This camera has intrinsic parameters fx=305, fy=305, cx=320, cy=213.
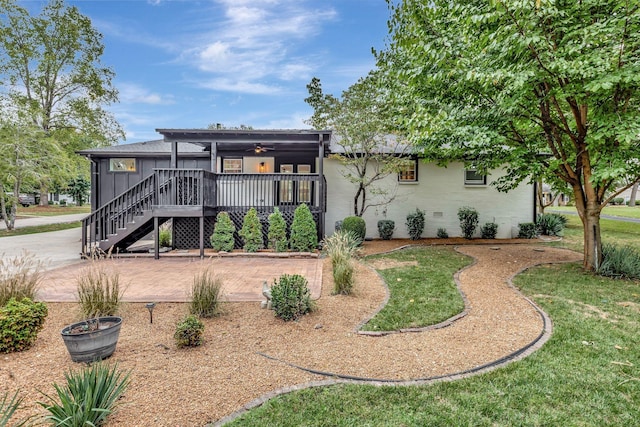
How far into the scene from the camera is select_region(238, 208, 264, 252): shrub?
9533 millimetres

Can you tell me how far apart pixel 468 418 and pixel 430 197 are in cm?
1111

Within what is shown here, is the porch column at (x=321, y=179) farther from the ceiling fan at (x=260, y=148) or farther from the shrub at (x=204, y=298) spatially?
the shrub at (x=204, y=298)

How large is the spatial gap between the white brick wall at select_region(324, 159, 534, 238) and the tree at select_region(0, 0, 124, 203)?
897 inches

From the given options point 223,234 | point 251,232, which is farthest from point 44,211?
point 251,232

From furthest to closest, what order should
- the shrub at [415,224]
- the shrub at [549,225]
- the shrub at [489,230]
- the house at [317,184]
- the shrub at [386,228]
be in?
the shrub at [549,225] → the shrub at [489,230] → the shrub at [415,224] → the shrub at [386,228] → the house at [317,184]

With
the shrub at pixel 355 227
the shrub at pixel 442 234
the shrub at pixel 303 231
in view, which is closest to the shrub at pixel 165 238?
the shrub at pixel 303 231

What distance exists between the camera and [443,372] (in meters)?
3.10

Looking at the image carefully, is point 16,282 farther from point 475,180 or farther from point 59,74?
point 59,74

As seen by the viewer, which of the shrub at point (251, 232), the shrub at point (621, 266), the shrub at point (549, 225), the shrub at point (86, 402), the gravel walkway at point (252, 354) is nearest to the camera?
the shrub at point (86, 402)

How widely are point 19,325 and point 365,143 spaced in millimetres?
9585

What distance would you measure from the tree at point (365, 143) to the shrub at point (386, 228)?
2.56ft

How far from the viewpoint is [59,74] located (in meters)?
23.5

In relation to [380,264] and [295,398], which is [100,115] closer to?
[380,264]

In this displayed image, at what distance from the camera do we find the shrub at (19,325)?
11.1 feet
